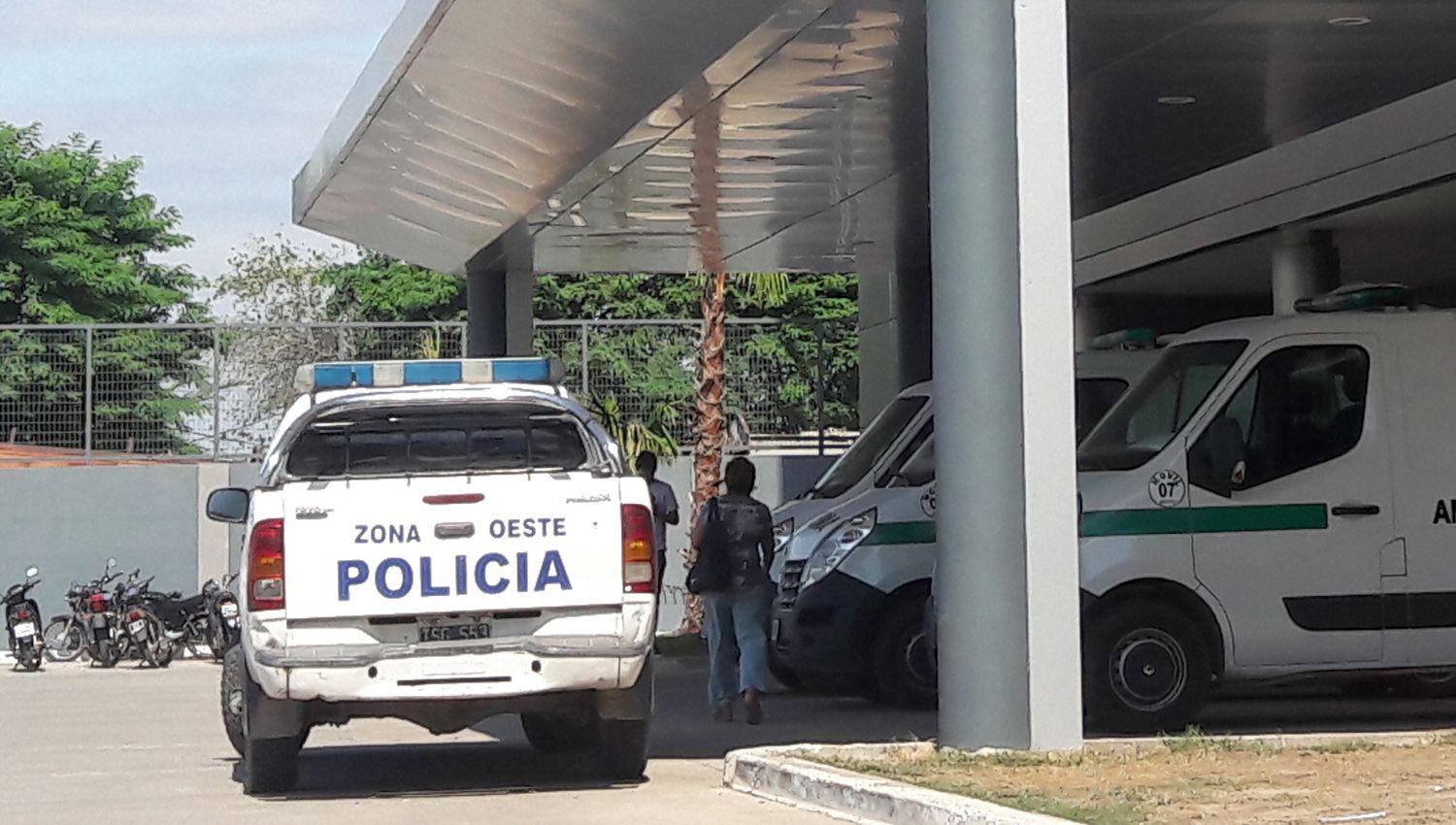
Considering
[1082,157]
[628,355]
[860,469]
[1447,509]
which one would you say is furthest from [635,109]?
[628,355]

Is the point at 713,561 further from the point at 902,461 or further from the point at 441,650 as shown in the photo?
the point at 441,650

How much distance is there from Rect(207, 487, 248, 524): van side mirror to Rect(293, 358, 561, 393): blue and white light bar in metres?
0.71

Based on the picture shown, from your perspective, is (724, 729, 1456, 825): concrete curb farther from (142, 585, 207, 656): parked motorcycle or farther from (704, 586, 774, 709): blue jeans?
(142, 585, 207, 656): parked motorcycle

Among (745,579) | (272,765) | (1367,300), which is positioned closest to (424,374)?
(272,765)

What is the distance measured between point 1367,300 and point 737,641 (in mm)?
4403

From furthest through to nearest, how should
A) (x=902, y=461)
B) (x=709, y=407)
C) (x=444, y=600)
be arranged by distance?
(x=709, y=407)
(x=902, y=461)
(x=444, y=600)

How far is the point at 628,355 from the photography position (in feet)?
92.2

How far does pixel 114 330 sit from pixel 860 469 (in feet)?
47.6

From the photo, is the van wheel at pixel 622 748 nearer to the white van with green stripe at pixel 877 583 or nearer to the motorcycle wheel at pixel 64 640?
the white van with green stripe at pixel 877 583

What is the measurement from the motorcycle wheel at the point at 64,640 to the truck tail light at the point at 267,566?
15.7m

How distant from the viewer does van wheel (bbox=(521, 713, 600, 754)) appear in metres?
12.6

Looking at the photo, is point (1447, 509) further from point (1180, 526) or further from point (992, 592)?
point (992, 592)

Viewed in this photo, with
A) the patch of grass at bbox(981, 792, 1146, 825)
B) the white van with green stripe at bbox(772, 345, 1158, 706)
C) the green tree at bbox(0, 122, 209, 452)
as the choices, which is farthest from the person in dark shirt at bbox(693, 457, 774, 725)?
the green tree at bbox(0, 122, 209, 452)

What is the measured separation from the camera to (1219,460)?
40.1 ft
